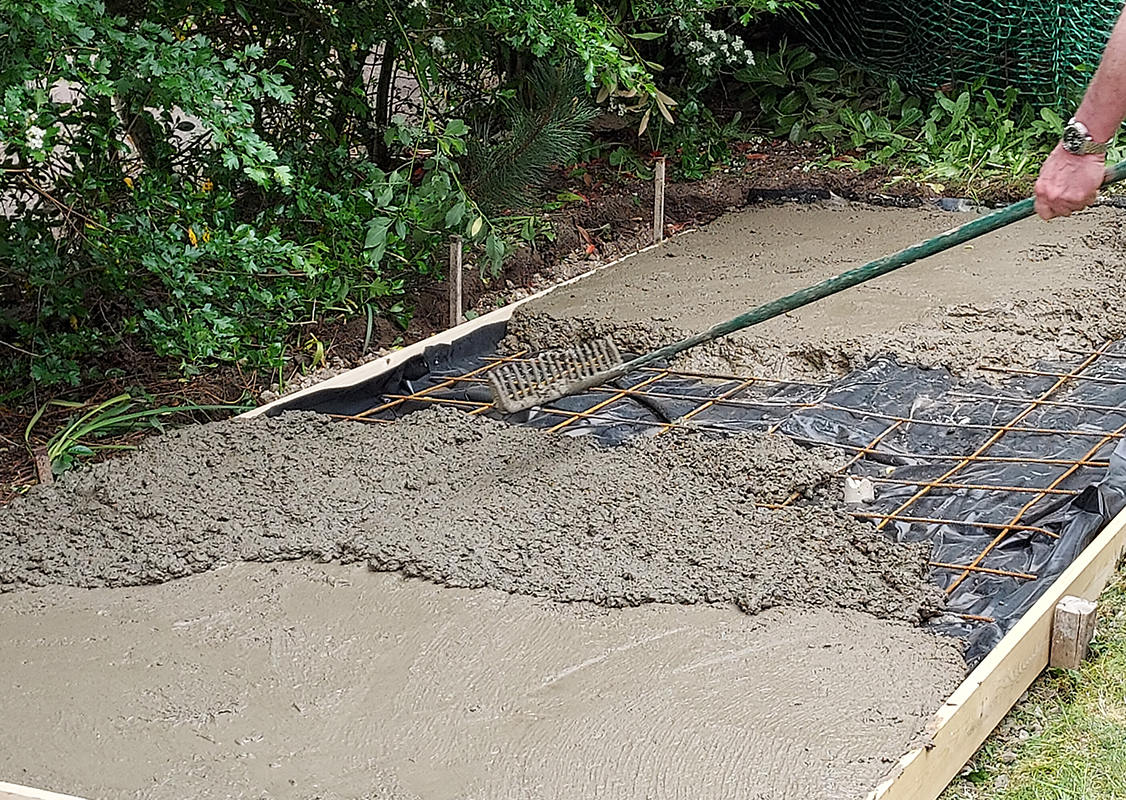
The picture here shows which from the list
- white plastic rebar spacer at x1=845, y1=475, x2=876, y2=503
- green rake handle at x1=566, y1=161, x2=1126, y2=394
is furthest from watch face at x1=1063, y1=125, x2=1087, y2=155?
white plastic rebar spacer at x1=845, y1=475, x2=876, y2=503

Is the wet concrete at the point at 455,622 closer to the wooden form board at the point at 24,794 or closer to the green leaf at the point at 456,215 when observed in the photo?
the wooden form board at the point at 24,794

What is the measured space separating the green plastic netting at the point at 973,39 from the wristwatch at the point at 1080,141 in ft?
12.6

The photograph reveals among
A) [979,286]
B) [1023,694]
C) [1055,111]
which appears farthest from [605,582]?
[1055,111]

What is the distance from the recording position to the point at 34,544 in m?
2.74

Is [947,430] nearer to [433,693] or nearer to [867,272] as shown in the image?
[867,272]

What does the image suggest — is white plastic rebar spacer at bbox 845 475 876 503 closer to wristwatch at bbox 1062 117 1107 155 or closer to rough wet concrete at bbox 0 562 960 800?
rough wet concrete at bbox 0 562 960 800

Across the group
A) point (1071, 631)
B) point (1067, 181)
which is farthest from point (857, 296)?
point (1071, 631)

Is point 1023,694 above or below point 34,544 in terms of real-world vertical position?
below

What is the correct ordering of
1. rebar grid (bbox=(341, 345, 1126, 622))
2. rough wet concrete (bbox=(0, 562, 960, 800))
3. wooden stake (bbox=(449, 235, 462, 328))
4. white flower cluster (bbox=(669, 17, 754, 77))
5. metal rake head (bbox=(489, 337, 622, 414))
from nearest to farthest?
rough wet concrete (bbox=(0, 562, 960, 800)) < rebar grid (bbox=(341, 345, 1126, 622)) < metal rake head (bbox=(489, 337, 622, 414)) < wooden stake (bbox=(449, 235, 462, 328)) < white flower cluster (bbox=(669, 17, 754, 77))

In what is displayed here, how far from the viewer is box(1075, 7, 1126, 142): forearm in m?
2.35

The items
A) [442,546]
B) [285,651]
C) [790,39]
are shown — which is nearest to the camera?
[285,651]

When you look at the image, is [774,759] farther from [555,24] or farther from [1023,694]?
[555,24]

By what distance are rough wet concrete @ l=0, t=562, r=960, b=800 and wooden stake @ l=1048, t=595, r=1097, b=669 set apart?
0.23 metres

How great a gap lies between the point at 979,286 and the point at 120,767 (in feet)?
11.0
